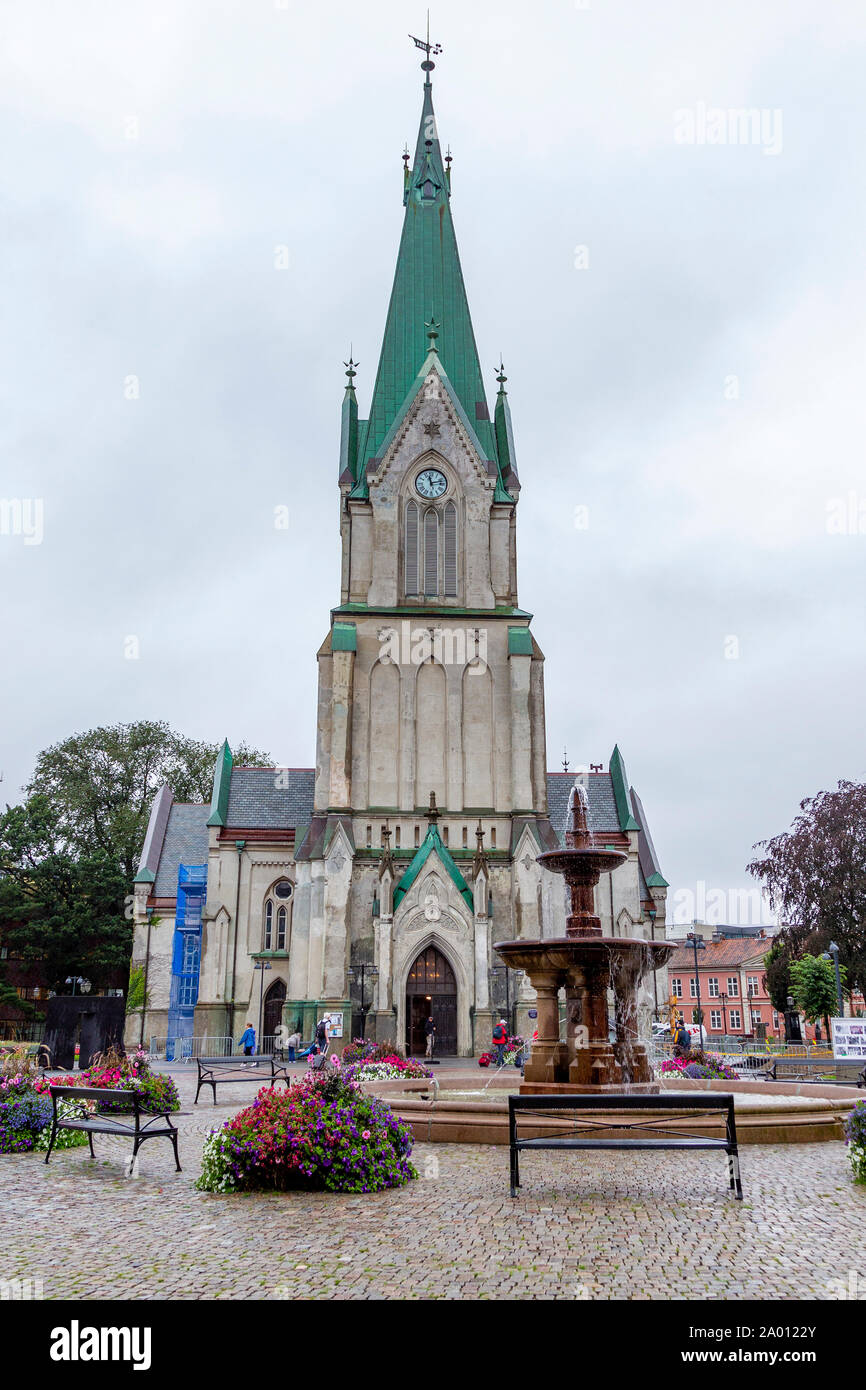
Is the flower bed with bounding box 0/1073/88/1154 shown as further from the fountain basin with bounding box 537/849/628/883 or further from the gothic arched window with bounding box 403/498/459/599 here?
the gothic arched window with bounding box 403/498/459/599

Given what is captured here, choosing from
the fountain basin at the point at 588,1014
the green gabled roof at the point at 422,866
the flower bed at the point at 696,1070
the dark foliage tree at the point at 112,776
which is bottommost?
the flower bed at the point at 696,1070

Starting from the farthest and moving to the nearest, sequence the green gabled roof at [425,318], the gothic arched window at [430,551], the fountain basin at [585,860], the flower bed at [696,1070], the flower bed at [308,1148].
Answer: the green gabled roof at [425,318]
the gothic arched window at [430,551]
the flower bed at [696,1070]
the fountain basin at [585,860]
the flower bed at [308,1148]

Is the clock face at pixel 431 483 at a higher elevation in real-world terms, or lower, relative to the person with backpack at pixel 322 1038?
higher

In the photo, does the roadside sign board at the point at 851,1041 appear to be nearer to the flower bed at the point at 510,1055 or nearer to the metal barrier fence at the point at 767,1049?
the flower bed at the point at 510,1055

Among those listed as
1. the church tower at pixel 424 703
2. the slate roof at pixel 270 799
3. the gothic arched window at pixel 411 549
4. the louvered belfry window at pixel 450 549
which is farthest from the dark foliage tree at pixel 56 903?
the louvered belfry window at pixel 450 549

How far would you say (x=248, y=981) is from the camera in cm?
4603

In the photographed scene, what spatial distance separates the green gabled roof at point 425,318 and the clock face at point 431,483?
8.08ft

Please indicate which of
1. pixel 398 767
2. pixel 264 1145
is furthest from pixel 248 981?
pixel 264 1145

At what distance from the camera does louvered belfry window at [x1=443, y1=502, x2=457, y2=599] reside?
4769 cm

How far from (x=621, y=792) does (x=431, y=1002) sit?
1740 centimetres

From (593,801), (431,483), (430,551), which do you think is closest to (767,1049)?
(593,801)

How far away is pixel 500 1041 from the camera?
33.8 meters

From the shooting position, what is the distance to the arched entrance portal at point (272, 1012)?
4547 cm

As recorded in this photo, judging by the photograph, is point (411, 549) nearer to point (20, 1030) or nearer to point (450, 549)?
point (450, 549)
